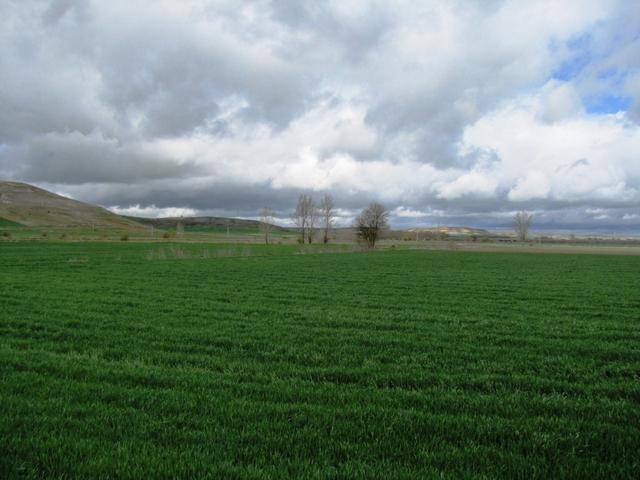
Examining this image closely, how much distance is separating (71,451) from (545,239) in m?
138

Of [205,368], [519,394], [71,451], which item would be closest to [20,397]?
[71,451]

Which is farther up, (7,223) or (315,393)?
(7,223)

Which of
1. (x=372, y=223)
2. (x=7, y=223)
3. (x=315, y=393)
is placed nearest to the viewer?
(x=315, y=393)

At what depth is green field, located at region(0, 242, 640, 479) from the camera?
427 centimetres

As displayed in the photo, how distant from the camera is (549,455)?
4.46m

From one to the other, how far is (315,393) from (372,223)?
3431 inches

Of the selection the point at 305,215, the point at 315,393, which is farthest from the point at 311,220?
the point at 315,393

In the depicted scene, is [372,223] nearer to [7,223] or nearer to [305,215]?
[305,215]

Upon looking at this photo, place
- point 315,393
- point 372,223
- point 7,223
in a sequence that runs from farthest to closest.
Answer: point 7,223 → point 372,223 → point 315,393

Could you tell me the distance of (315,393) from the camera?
6.18 m

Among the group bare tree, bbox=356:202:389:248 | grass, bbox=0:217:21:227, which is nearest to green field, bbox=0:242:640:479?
bare tree, bbox=356:202:389:248

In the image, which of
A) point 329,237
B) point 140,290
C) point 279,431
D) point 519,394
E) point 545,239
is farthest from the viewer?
point 545,239

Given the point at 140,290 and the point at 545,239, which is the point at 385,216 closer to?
the point at 545,239

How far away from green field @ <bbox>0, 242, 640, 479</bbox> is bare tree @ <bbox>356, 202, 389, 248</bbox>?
77.9 meters
